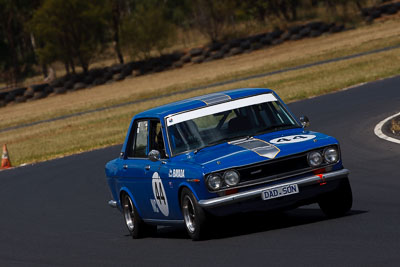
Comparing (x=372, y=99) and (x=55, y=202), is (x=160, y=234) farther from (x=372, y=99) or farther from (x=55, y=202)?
(x=372, y=99)

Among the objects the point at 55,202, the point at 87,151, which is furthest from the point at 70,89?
the point at 55,202

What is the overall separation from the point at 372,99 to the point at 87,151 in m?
8.27

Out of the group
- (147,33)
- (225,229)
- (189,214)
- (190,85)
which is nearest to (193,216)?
(189,214)

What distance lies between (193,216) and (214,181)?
1.94ft

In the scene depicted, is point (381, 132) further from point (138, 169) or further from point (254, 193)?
point (254, 193)

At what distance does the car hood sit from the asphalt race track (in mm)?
595

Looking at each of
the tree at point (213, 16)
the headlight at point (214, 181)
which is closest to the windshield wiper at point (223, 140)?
the headlight at point (214, 181)

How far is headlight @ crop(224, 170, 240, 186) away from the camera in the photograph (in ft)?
27.5

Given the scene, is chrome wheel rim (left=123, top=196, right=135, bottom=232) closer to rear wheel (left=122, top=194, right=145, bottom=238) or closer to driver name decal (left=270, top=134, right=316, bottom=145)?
rear wheel (left=122, top=194, right=145, bottom=238)

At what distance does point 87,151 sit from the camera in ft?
81.6

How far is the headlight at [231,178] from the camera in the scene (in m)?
8.38

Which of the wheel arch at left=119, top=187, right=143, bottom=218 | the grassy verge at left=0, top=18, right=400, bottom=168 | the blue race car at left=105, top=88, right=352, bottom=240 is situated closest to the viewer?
the blue race car at left=105, top=88, right=352, bottom=240

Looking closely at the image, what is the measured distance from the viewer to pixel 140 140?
10398 millimetres

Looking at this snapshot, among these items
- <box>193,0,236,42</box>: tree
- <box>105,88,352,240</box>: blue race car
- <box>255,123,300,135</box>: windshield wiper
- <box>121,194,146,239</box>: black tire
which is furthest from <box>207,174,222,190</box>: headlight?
<box>193,0,236,42</box>: tree
